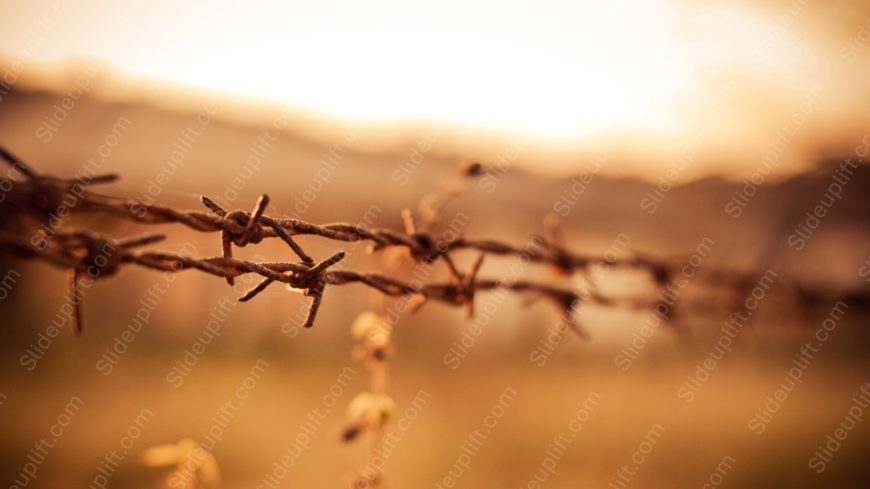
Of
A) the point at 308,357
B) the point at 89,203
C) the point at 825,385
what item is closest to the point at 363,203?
the point at 308,357

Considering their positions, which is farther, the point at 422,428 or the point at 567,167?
the point at 567,167

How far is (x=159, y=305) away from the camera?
14672 mm

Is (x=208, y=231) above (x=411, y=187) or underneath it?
underneath

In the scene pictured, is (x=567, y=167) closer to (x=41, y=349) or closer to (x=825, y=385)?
(x=825, y=385)

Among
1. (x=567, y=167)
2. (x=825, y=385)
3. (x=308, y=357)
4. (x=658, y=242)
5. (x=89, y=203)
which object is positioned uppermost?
(x=567, y=167)

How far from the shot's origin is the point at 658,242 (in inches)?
572

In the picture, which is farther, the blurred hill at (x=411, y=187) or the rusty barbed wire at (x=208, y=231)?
the blurred hill at (x=411, y=187)

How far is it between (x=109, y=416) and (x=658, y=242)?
508 inches

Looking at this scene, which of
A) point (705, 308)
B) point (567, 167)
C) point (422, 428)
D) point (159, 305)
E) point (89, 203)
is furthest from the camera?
point (567, 167)

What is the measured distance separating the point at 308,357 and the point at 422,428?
580 cm

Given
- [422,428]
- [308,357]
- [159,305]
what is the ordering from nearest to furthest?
[422,428] → [308,357] → [159,305]

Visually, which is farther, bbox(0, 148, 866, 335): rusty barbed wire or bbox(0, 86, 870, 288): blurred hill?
bbox(0, 86, 870, 288): blurred hill

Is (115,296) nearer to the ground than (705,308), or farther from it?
nearer to the ground

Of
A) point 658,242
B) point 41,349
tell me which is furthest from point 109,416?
point 658,242
